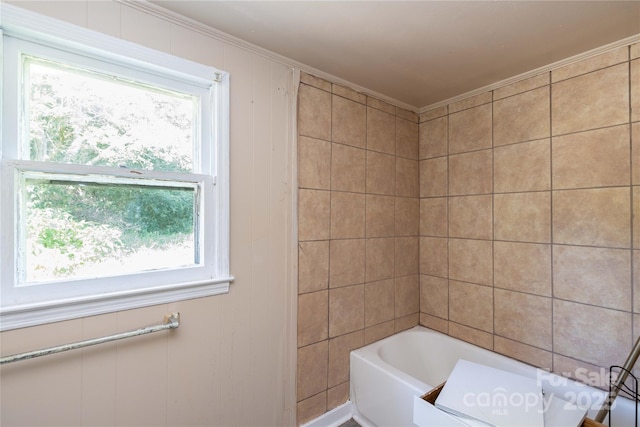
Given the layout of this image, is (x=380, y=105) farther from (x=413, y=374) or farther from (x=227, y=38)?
(x=413, y=374)

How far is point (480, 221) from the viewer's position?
2.03 meters

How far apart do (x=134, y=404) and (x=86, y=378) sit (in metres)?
0.23

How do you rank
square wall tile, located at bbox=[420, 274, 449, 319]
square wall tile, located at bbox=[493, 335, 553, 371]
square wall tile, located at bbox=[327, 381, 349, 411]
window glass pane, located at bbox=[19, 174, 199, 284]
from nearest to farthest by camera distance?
window glass pane, located at bbox=[19, 174, 199, 284], square wall tile, located at bbox=[493, 335, 553, 371], square wall tile, located at bbox=[327, 381, 349, 411], square wall tile, located at bbox=[420, 274, 449, 319]

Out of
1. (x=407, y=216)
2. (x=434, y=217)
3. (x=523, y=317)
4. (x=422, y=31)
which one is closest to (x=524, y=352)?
(x=523, y=317)

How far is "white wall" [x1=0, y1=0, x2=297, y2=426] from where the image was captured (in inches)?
41.9

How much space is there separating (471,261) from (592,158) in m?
0.92

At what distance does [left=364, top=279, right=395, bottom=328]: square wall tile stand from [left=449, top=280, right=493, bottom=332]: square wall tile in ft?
1.51

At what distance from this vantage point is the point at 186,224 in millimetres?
1400

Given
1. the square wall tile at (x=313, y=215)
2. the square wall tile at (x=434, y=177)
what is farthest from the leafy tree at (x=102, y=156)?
the square wall tile at (x=434, y=177)

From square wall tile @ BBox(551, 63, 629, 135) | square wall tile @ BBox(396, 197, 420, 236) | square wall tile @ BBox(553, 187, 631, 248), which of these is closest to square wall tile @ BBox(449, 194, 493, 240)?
square wall tile @ BBox(396, 197, 420, 236)

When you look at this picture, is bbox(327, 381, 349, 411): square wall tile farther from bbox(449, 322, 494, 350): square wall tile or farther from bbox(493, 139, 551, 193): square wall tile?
bbox(493, 139, 551, 193): square wall tile

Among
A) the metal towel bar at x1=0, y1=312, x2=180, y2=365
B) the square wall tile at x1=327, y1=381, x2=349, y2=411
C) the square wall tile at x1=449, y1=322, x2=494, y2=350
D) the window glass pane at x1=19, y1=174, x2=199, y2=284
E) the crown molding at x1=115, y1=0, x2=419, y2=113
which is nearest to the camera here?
the metal towel bar at x1=0, y1=312, x2=180, y2=365

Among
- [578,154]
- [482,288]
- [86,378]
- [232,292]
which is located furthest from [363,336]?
[578,154]

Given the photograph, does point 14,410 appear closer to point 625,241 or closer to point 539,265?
point 539,265
